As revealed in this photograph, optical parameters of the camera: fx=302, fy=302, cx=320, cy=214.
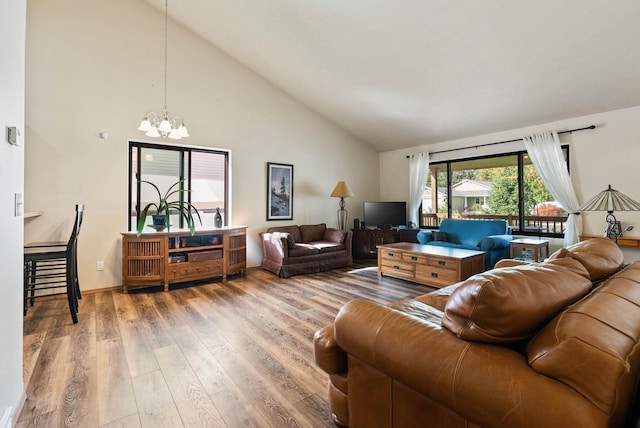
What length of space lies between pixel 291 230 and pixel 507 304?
15.2 ft

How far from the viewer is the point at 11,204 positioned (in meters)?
1.59

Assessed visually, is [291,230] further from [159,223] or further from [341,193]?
[159,223]

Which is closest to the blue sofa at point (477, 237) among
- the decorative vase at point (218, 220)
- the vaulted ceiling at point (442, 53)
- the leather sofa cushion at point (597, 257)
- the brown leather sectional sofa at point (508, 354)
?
the vaulted ceiling at point (442, 53)

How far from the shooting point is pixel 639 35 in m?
2.90

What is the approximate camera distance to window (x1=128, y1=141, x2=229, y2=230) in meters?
4.32

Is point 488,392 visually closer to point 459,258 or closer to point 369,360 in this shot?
point 369,360

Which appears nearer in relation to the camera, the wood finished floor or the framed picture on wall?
the wood finished floor

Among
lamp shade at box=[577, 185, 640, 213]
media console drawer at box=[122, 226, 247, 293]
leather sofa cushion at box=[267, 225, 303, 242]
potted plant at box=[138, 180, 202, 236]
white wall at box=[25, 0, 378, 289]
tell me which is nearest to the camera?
lamp shade at box=[577, 185, 640, 213]

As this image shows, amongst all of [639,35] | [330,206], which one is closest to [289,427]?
[639,35]

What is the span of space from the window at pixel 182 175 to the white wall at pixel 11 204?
2684 mm

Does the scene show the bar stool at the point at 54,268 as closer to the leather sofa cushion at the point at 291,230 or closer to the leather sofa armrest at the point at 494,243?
the leather sofa cushion at the point at 291,230

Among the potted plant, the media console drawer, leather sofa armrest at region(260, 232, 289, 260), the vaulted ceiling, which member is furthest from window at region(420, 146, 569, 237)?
the potted plant

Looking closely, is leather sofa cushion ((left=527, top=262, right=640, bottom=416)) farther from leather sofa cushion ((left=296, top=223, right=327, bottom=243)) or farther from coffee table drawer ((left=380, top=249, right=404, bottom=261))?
leather sofa cushion ((left=296, top=223, right=327, bottom=243))

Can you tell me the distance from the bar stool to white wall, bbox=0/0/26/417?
1.34 meters
